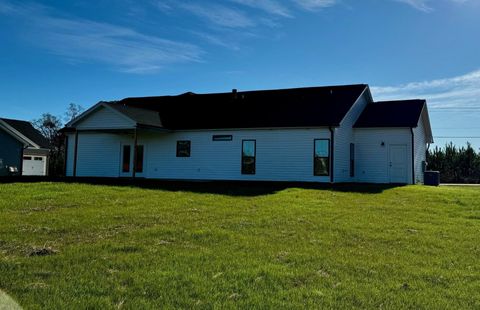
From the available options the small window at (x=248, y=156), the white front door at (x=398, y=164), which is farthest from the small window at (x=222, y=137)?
the white front door at (x=398, y=164)

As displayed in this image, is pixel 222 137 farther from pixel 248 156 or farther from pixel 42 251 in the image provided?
pixel 42 251

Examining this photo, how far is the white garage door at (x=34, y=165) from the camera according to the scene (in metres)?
33.9

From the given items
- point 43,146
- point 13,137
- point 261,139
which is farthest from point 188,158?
point 43,146

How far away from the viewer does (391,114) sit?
2391 centimetres

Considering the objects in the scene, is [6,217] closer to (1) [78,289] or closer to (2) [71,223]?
(2) [71,223]

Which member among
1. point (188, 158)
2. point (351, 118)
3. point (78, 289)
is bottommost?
point (78, 289)

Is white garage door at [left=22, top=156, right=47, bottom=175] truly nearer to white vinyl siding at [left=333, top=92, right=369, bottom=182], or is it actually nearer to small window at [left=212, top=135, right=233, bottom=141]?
small window at [left=212, top=135, right=233, bottom=141]

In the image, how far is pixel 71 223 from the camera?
30.2ft

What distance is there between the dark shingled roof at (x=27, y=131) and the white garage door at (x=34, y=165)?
1.13 meters

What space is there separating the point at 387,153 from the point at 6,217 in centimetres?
1794

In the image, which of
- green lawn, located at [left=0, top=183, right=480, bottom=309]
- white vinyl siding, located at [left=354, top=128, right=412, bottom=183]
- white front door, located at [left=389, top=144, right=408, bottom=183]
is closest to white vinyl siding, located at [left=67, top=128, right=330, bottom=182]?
white vinyl siding, located at [left=354, top=128, right=412, bottom=183]

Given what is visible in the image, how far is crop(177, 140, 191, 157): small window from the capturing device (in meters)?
24.0

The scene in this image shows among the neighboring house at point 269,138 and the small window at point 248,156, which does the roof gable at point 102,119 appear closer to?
the neighboring house at point 269,138

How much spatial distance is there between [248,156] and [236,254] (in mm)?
15696
